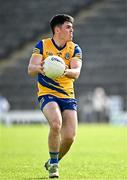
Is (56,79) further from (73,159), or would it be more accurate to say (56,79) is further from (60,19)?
(73,159)

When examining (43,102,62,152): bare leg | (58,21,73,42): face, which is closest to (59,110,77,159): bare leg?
(43,102,62,152): bare leg

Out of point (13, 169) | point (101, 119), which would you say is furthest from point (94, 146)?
point (101, 119)

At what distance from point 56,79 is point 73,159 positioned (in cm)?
444

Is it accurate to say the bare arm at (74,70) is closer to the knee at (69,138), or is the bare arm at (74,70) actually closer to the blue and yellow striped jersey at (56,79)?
the blue and yellow striped jersey at (56,79)

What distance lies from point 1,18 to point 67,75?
121 ft

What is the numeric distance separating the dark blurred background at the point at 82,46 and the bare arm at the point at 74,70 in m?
26.7

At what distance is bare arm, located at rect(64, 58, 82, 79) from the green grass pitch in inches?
50.6

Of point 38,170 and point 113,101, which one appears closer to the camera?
point 38,170

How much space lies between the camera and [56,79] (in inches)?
395

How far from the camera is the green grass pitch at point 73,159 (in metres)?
10.4

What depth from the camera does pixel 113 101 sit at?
3734 cm

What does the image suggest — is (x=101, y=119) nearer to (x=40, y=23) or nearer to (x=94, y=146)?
(x=40, y=23)

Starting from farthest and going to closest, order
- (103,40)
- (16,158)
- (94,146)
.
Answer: (103,40), (94,146), (16,158)

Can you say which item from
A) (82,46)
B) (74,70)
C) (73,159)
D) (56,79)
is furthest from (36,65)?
(82,46)
